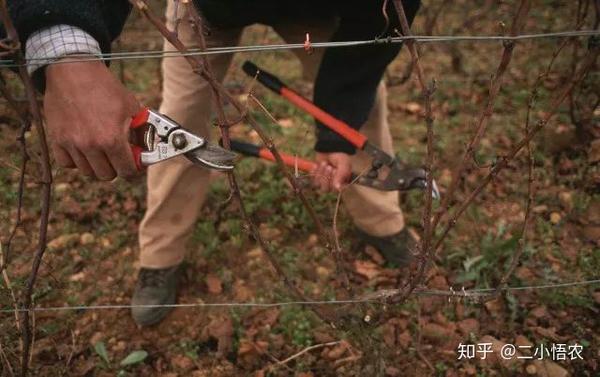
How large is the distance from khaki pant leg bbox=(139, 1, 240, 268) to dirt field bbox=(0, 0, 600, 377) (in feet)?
0.84

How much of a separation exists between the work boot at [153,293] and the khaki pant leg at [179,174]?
41 mm

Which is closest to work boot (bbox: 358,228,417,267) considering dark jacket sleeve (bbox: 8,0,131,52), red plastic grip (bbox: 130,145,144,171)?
red plastic grip (bbox: 130,145,144,171)

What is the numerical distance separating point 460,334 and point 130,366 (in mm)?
1317

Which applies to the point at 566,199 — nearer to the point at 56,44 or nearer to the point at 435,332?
the point at 435,332

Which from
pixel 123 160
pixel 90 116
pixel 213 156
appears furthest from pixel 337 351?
pixel 90 116

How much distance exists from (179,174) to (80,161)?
89cm

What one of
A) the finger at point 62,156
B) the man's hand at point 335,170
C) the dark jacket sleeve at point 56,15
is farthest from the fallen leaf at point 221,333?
the dark jacket sleeve at point 56,15

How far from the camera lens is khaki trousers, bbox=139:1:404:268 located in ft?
6.98

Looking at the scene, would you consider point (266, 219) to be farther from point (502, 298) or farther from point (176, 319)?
point (502, 298)

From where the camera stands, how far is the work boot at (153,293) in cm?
223

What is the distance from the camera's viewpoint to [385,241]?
2.53m

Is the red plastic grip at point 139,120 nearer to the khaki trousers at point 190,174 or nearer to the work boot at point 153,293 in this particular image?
the khaki trousers at point 190,174

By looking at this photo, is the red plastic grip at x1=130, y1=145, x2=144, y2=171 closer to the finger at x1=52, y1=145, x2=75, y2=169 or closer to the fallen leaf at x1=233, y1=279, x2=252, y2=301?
the finger at x1=52, y1=145, x2=75, y2=169

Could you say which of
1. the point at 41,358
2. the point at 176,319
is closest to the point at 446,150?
the point at 176,319
